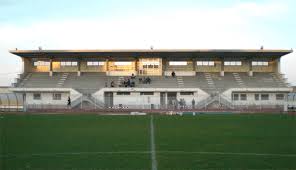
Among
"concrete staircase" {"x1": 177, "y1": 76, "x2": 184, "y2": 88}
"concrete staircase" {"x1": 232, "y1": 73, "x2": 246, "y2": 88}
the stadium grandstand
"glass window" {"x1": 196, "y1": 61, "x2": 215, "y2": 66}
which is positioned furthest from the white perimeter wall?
"concrete staircase" {"x1": 232, "y1": 73, "x2": 246, "y2": 88}

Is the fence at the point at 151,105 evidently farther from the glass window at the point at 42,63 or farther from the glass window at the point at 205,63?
the glass window at the point at 42,63

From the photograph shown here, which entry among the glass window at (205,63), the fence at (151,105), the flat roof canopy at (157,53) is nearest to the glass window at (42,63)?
the flat roof canopy at (157,53)

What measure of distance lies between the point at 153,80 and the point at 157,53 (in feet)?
13.2

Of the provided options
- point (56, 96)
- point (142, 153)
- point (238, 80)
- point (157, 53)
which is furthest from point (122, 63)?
point (142, 153)

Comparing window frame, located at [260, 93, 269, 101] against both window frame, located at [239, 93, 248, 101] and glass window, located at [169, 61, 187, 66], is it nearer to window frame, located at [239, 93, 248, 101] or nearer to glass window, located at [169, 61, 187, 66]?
window frame, located at [239, 93, 248, 101]

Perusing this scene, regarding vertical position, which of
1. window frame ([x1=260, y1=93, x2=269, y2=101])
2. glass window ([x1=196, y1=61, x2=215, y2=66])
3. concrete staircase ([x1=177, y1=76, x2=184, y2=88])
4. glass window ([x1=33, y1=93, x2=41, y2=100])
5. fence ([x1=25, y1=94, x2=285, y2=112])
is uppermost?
glass window ([x1=196, y1=61, x2=215, y2=66])

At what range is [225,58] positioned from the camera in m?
66.0

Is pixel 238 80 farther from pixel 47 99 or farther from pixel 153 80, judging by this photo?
pixel 47 99

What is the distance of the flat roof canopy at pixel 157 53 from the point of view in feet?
201

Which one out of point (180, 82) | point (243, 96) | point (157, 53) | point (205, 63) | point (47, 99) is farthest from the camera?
point (205, 63)

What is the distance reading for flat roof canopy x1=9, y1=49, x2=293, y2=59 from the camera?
61.4m

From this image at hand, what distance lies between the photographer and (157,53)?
63188 millimetres

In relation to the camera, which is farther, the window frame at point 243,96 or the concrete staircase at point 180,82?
the concrete staircase at point 180,82

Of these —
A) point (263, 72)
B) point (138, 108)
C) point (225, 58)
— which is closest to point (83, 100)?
point (138, 108)
